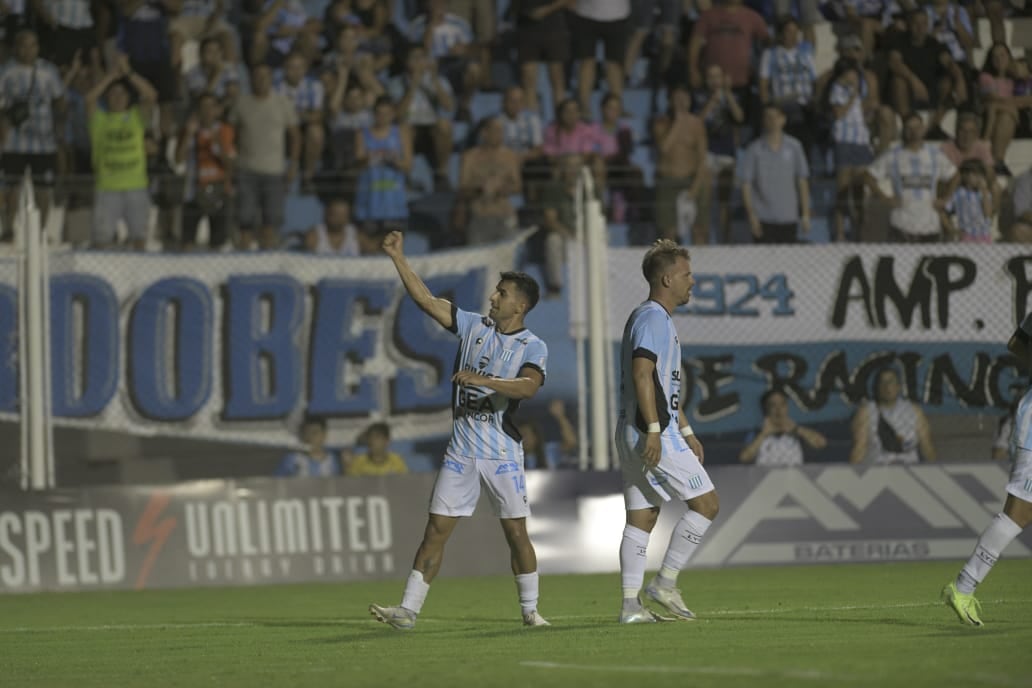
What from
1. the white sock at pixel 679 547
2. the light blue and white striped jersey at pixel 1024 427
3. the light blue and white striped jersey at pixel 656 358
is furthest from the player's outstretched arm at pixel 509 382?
the light blue and white striped jersey at pixel 1024 427

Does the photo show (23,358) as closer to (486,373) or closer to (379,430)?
(379,430)

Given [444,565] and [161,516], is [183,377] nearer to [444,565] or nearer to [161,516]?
[161,516]

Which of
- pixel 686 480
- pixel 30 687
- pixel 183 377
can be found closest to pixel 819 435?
pixel 183 377

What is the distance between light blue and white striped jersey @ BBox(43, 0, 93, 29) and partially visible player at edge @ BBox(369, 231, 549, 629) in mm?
13035

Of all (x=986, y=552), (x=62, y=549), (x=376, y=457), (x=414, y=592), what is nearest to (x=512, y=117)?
(x=376, y=457)

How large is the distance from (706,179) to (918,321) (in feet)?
10.4

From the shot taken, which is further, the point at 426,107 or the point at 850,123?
the point at 426,107

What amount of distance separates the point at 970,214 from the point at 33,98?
10.9m

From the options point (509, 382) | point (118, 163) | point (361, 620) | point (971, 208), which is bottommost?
point (361, 620)

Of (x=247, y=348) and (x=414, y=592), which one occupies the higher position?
(x=247, y=348)

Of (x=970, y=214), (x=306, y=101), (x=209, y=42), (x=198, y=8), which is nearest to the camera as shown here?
(x=970, y=214)

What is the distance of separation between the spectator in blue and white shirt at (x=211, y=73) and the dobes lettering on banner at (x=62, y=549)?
6.44m

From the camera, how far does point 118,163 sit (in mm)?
19219

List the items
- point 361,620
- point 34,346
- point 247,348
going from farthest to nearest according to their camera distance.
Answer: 1. point 247,348
2. point 34,346
3. point 361,620
